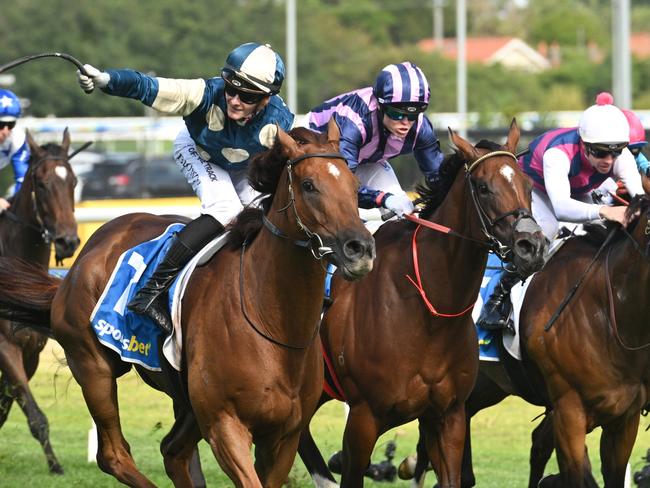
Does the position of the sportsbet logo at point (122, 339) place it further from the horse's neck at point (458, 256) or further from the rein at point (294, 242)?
the horse's neck at point (458, 256)

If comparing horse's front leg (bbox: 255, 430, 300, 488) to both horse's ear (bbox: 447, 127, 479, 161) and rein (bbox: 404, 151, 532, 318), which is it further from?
horse's ear (bbox: 447, 127, 479, 161)

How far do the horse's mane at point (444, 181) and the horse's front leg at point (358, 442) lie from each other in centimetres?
101

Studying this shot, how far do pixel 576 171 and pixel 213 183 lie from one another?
1932 mm

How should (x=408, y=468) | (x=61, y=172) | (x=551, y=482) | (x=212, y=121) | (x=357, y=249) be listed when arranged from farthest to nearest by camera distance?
(x=61, y=172) < (x=408, y=468) < (x=551, y=482) < (x=212, y=121) < (x=357, y=249)

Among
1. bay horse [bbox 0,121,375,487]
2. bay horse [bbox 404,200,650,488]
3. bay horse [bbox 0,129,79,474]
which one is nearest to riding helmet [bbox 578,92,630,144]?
bay horse [bbox 404,200,650,488]

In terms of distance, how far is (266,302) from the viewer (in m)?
5.53

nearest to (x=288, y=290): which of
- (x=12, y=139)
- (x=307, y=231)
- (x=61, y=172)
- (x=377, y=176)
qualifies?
(x=307, y=231)

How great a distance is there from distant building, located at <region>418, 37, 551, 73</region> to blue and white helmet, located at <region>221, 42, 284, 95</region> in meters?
41.4

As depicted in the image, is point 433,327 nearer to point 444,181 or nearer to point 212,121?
point 444,181

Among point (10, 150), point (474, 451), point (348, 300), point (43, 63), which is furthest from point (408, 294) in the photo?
point (43, 63)

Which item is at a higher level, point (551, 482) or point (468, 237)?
point (468, 237)

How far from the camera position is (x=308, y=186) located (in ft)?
17.1

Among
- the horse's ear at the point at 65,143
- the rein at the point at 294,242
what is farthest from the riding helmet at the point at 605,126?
the horse's ear at the point at 65,143

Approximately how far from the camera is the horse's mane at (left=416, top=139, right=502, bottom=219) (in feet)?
20.5
